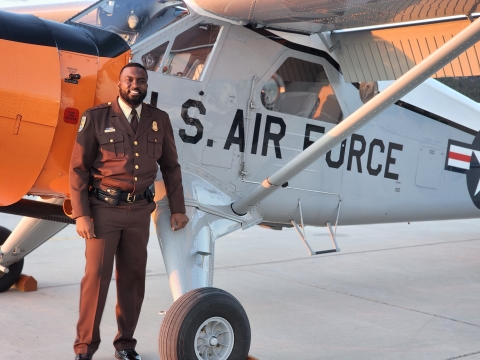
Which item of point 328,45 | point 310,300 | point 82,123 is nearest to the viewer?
point 82,123

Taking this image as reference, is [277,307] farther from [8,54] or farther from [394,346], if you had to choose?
[8,54]

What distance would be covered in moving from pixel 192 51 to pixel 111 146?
1.10 m

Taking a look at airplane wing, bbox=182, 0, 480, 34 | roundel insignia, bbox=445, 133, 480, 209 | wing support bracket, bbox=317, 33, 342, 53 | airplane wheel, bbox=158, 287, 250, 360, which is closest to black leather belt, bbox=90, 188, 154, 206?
airplane wheel, bbox=158, 287, 250, 360

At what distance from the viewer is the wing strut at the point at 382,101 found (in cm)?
372

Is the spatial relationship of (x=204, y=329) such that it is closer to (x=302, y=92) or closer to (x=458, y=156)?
(x=302, y=92)

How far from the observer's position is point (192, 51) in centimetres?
443

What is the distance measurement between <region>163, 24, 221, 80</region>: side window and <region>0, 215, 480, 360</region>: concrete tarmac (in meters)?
1.90

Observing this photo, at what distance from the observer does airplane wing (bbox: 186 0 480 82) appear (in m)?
4.23

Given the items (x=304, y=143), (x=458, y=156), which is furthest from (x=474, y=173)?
(x=304, y=143)

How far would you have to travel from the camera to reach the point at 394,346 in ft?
15.0

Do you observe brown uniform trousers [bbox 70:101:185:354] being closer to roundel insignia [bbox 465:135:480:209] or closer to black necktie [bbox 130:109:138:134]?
black necktie [bbox 130:109:138:134]

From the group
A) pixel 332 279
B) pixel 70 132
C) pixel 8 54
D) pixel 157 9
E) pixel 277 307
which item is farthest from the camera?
pixel 332 279

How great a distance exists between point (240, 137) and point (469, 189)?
285cm

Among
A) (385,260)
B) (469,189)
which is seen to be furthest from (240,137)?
(385,260)
